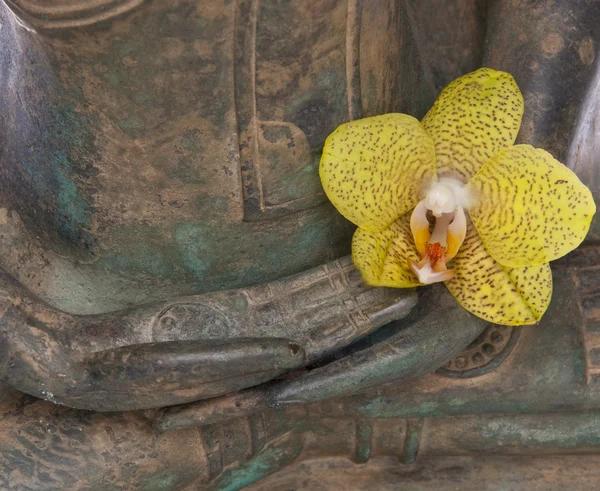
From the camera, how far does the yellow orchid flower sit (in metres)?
1.01

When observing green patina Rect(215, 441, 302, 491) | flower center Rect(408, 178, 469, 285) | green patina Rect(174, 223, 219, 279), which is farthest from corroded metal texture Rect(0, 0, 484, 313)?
green patina Rect(215, 441, 302, 491)

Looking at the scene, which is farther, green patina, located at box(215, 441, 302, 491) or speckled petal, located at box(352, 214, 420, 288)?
green patina, located at box(215, 441, 302, 491)

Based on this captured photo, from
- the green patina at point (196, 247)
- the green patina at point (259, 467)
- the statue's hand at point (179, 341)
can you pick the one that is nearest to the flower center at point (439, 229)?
the statue's hand at point (179, 341)

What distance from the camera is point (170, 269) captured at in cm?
116

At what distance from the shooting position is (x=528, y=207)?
1.01 meters

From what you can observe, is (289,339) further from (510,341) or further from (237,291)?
(510,341)

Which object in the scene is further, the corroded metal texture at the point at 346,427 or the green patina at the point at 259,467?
the green patina at the point at 259,467

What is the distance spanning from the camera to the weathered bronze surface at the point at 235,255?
100cm

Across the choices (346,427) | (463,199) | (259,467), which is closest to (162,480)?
(259,467)

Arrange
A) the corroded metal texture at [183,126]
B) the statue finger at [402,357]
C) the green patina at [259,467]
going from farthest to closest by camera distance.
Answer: the green patina at [259,467] < the statue finger at [402,357] < the corroded metal texture at [183,126]

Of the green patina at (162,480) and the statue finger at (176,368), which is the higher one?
the statue finger at (176,368)

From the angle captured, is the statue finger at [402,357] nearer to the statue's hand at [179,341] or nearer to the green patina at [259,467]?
the statue's hand at [179,341]

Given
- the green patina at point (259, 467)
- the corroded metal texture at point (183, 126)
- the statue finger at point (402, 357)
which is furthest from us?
the green patina at point (259, 467)

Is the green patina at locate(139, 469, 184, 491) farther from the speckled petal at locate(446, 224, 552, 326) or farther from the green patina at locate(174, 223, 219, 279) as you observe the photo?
the speckled petal at locate(446, 224, 552, 326)
